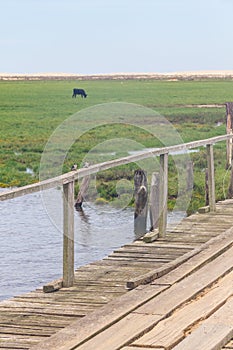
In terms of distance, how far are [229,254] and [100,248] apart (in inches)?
268

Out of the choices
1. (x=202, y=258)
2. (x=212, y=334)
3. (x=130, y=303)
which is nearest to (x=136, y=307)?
(x=130, y=303)

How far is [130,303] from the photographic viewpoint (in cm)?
657

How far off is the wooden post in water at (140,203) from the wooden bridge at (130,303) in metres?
6.19

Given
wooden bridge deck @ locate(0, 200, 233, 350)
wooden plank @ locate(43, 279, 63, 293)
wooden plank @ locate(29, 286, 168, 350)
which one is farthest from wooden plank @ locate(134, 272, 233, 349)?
wooden plank @ locate(43, 279, 63, 293)

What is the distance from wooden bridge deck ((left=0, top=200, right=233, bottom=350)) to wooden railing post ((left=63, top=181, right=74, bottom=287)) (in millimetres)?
114

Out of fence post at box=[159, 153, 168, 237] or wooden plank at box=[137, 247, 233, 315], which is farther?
fence post at box=[159, 153, 168, 237]

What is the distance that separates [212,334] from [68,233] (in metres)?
2.58

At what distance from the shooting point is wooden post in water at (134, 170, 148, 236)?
52.5 ft

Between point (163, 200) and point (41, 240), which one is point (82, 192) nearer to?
point (41, 240)

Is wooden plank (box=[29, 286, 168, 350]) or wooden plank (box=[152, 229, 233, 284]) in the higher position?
wooden plank (box=[152, 229, 233, 284])

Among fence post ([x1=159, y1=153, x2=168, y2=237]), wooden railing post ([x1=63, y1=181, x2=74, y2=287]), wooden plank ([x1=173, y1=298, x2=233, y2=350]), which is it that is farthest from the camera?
fence post ([x1=159, y1=153, x2=168, y2=237])

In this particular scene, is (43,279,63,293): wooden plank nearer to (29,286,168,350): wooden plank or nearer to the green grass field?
(29,286,168,350): wooden plank

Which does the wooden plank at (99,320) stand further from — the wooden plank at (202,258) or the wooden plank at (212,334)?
the wooden plank at (212,334)

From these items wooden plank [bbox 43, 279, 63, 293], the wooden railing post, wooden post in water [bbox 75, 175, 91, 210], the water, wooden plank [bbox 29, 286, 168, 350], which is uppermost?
the wooden railing post
